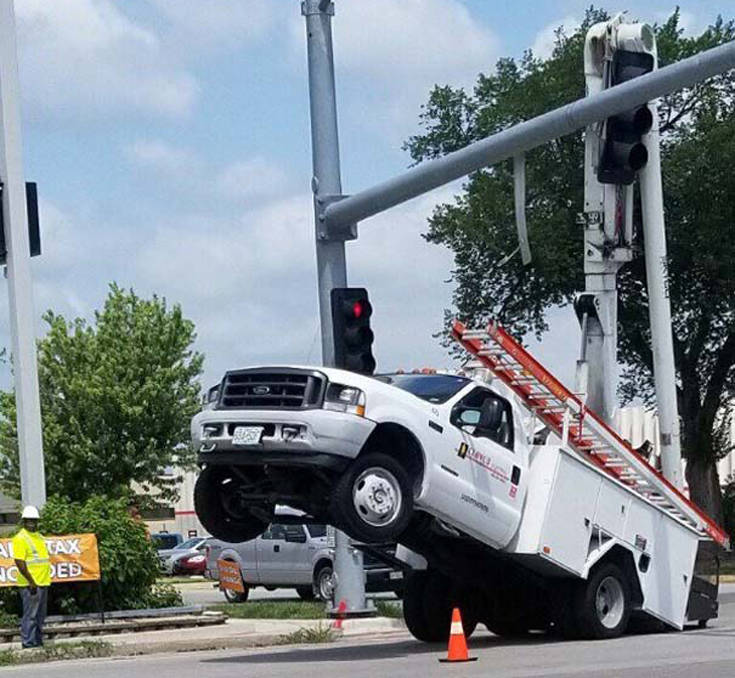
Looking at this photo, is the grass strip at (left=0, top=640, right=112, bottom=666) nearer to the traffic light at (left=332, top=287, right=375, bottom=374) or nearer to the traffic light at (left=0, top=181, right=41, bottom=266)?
the traffic light at (left=332, top=287, right=375, bottom=374)

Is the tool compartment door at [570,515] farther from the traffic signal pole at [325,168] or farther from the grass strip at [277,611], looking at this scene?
the grass strip at [277,611]

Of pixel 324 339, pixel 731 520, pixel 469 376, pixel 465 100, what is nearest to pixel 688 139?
pixel 465 100

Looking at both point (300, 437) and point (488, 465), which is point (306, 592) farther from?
point (300, 437)

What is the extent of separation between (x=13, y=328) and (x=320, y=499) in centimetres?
807

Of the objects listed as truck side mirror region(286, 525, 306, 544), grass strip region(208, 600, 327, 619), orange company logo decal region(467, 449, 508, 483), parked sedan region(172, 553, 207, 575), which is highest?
orange company logo decal region(467, 449, 508, 483)

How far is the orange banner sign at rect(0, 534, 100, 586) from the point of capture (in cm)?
2202

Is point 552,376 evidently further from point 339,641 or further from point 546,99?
point 546,99

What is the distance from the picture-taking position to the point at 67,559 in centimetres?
2219

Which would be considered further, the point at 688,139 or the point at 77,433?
the point at 77,433

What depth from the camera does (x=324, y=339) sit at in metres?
21.6

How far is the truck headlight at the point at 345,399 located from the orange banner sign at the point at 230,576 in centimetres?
1375

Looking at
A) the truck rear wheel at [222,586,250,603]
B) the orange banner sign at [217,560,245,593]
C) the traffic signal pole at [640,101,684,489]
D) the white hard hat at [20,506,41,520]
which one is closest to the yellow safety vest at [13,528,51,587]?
the white hard hat at [20,506,41,520]

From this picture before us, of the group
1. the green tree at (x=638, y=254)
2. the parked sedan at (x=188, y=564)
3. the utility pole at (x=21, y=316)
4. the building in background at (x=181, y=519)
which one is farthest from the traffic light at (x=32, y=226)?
the building in background at (x=181, y=519)

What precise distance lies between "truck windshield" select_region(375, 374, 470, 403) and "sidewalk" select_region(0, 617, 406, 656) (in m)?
4.74
